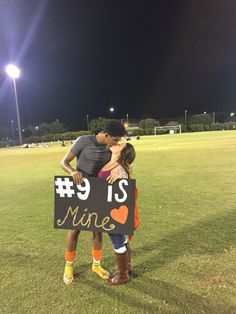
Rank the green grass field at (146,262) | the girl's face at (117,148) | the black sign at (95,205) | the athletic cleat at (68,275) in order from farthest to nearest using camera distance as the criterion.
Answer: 1. the athletic cleat at (68,275)
2. the girl's face at (117,148)
3. the black sign at (95,205)
4. the green grass field at (146,262)

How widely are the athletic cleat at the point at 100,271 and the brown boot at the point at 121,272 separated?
143 mm

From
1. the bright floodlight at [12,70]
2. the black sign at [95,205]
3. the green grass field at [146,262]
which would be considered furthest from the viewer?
the bright floodlight at [12,70]

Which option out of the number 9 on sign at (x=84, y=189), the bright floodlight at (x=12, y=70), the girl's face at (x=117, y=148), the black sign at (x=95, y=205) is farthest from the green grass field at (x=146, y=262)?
the bright floodlight at (x=12, y=70)

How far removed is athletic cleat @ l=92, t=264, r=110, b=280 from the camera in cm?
423

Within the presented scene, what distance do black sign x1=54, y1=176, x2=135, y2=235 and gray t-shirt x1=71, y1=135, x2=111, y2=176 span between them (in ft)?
0.70

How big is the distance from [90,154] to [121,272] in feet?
4.45

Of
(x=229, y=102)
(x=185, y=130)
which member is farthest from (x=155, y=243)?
(x=229, y=102)

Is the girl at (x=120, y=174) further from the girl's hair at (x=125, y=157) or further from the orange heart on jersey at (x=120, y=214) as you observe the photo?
the orange heart on jersey at (x=120, y=214)

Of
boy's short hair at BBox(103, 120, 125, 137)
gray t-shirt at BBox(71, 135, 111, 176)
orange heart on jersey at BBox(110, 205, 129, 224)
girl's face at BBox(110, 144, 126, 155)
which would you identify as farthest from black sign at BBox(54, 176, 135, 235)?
boy's short hair at BBox(103, 120, 125, 137)

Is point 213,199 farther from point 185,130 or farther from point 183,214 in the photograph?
point 185,130

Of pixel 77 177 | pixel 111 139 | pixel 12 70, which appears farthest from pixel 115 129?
pixel 12 70

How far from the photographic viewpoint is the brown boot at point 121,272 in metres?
4.05

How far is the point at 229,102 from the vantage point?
396 ft

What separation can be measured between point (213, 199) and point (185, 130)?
7650 cm
